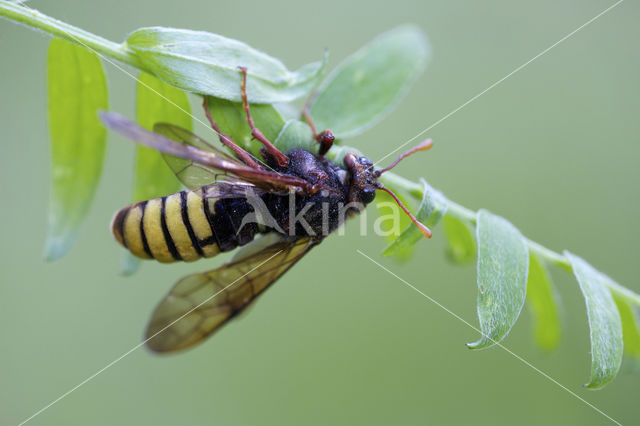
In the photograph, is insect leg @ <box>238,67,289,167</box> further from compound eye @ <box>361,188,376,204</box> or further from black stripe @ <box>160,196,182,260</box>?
black stripe @ <box>160,196,182,260</box>

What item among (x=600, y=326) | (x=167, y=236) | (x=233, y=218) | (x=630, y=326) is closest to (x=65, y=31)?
(x=167, y=236)

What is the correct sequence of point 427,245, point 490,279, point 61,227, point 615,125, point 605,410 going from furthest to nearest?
point 615,125 → point 427,245 → point 605,410 → point 61,227 → point 490,279

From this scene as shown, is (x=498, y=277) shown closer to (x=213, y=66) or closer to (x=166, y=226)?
(x=213, y=66)

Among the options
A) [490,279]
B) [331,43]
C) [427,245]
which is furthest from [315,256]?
[490,279]

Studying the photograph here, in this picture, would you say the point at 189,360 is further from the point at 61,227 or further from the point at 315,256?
the point at 61,227

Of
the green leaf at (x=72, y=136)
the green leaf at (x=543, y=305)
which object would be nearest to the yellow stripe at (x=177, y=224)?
the green leaf at (x=72, y=136)

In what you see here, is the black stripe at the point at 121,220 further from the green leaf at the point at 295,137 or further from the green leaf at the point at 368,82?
the green leaf at the point at 368,82

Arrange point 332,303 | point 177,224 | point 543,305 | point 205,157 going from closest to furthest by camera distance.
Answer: point 205,157 < point 177,224 < point 543,305 < point 332,303
